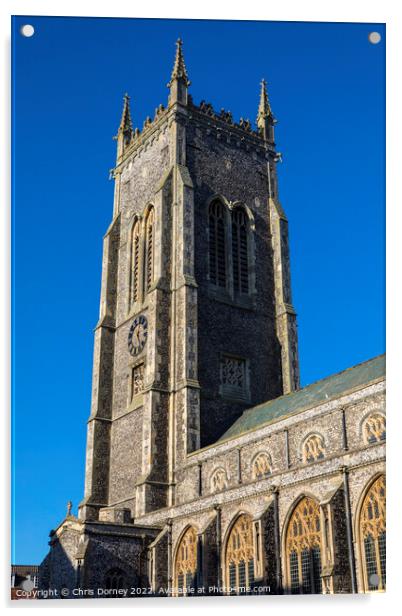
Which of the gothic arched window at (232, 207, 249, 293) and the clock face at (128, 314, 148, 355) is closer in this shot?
the clock face at (128, 314, 148, 355)

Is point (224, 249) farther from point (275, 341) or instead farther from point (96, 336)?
point (96, 336)

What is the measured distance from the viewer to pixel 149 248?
4212cm

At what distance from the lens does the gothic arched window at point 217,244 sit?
40312 millimetres

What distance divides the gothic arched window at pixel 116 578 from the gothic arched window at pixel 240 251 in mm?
16316

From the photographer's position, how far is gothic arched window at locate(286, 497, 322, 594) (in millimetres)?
23531

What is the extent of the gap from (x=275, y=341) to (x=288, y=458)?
12608 millimetres

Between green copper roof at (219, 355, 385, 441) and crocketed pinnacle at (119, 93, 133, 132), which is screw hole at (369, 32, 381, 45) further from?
crocketed pinnacle at (119, 93, 133, 132)

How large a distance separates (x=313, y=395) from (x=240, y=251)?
13205 millimetres

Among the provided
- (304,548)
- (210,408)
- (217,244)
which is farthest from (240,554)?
(217,244)

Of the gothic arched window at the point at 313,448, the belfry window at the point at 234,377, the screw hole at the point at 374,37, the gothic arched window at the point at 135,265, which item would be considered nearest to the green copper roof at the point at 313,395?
the gothic arched window at the point at 313,448

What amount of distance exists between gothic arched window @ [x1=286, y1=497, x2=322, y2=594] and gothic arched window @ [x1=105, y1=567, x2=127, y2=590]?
24.3ft

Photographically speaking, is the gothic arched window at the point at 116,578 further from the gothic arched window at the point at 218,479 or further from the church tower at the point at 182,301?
the gothic arched window at the point at 218,479

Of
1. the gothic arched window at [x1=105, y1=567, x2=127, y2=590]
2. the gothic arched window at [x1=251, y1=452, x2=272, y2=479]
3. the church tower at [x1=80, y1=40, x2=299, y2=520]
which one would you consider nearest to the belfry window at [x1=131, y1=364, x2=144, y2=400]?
the church tower at [x1=80, y1=40, x2=299, y2=520]
